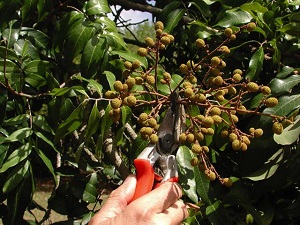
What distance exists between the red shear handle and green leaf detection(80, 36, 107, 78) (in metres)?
0.44

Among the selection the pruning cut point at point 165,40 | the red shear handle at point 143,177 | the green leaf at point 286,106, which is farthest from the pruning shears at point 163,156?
the green leaf at point 286,106

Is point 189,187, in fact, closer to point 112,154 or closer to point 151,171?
point 151,171

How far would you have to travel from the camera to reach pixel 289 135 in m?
1.27

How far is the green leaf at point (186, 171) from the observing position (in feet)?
4.05

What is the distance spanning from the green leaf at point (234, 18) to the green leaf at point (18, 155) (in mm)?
611

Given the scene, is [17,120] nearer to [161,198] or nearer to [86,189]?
[86,189]

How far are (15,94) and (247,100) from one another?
62cm

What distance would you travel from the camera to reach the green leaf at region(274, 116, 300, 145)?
126 centimetres

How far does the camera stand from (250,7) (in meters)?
1.50

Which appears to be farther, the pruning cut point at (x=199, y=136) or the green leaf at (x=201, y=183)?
the green leaf at (x=201, y=183)

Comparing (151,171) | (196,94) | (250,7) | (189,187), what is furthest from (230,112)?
(250,7)

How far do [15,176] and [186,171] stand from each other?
444mm

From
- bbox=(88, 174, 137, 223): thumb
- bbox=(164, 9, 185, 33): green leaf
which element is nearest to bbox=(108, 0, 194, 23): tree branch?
bbox=(164, 9, 185, 33): green leaf

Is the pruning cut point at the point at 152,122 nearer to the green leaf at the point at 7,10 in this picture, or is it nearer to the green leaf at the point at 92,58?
the green leaf at the point at 92,58
